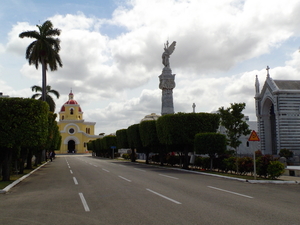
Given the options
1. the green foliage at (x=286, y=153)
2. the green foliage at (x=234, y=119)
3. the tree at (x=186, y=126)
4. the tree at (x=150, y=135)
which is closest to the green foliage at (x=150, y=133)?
the tree at (x=150, y=135)

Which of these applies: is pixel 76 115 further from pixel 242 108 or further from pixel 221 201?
pixel 221 201

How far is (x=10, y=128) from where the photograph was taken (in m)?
18.4

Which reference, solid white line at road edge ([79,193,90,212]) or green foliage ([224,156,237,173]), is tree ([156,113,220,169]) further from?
solid white line at road edge ([79,193,90,212])

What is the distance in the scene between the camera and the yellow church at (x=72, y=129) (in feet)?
355

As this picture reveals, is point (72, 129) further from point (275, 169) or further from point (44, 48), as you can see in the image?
point (275, 169)

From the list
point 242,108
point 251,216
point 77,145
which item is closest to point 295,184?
point 242,108

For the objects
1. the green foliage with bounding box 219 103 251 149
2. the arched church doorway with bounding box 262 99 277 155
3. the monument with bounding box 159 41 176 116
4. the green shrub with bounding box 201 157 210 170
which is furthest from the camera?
the monument with bounding box 159 41 176 116

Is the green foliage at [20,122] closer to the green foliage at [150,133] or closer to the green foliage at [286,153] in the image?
the green foliage at [150,133]

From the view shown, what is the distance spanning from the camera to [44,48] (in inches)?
1420

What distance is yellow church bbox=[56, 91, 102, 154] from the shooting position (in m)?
108

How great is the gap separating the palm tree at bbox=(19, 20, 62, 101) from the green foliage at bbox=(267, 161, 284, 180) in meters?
25.8

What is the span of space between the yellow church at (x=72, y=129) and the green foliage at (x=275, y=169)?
9449cm

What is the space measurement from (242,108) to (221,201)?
544 inches

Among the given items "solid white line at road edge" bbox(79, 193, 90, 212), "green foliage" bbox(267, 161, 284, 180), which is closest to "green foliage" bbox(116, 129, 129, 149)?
"green foliage" bbox(267, 161, 284, 180)
